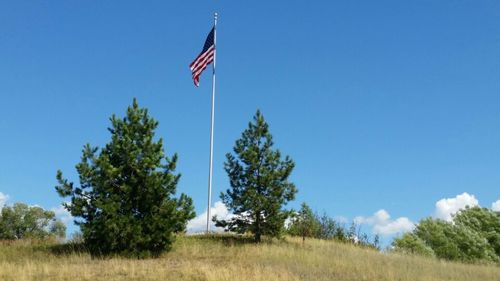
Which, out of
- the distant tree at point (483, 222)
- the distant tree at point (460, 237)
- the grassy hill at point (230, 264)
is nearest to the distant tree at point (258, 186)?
the grassy hill at point (230, 264)

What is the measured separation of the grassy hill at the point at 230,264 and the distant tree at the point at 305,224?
7.69 ft

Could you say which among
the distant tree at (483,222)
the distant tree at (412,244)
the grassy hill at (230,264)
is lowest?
the grassy hill at (230,264)

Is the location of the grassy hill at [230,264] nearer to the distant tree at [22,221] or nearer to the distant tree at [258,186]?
the distant tree at [258,186]

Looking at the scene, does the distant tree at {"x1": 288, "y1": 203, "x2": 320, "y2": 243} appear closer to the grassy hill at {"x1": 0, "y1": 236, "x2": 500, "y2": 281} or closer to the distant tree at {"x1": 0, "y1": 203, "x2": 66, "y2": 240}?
the grassy hill at {"x1": 0, "y1": 236, "x2": 500, "y2": 281}

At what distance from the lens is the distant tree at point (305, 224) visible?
32281mm

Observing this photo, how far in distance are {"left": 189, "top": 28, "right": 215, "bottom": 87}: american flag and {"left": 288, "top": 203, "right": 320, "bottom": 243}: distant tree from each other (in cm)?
1007

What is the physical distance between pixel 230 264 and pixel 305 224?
14.2m

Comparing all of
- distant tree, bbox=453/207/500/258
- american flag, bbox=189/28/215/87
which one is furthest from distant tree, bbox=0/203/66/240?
distant tree, bbox=453/207/500/258

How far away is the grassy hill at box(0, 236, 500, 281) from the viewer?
17.8 m

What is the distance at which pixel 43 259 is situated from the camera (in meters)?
22.3

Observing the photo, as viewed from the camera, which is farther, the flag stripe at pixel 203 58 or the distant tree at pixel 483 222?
the distant tree at pixel 483 222

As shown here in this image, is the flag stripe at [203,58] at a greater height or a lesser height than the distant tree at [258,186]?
greater

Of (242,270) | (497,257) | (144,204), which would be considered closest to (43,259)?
(144,204)

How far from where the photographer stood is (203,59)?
33.5m
